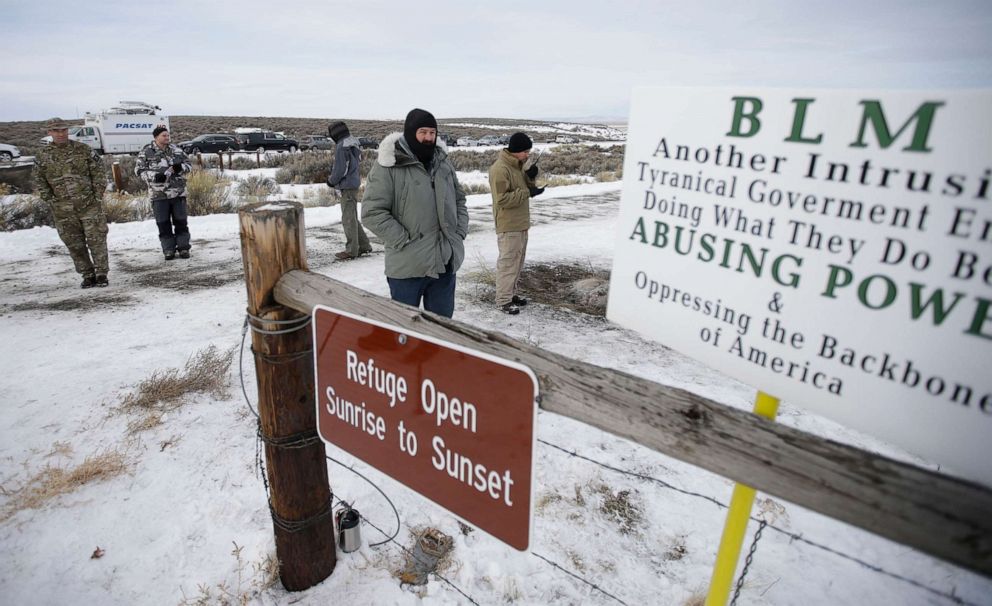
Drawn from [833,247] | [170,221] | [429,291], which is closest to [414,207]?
[429,291]

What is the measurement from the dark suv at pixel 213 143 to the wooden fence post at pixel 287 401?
102 ft

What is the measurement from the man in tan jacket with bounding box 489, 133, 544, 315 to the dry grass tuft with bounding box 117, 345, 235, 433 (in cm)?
267

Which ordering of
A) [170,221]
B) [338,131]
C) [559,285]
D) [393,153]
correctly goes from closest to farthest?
[393,153] < [559,285] < [338,131] < [170,221]

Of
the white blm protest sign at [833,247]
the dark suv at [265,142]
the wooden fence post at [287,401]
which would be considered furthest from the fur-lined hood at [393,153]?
the dark suv at [265,142]

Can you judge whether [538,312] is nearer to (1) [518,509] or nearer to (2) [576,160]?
(1) [518,509]

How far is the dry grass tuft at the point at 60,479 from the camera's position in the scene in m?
2.84

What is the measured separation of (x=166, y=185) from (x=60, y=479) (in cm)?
492

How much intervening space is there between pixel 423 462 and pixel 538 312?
4.08 meters

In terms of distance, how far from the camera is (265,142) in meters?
32.0

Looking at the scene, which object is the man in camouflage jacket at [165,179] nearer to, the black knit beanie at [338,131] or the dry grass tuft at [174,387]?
the black knit beanie at [338,131]

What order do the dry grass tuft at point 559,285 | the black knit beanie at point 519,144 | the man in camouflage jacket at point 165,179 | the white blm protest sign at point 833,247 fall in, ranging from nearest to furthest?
→ the white blm protest sign at point 833,247
the black knit beanie at point 519,144
the dry grass tuft at point 559,285
the man in camouflage jacket at point 165,179

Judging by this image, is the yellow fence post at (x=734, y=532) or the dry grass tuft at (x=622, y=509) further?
the dry grass tuft at (x=622, y=509)

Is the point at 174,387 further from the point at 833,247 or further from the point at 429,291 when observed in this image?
the point at 833,247

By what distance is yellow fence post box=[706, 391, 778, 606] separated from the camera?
1.33 m
